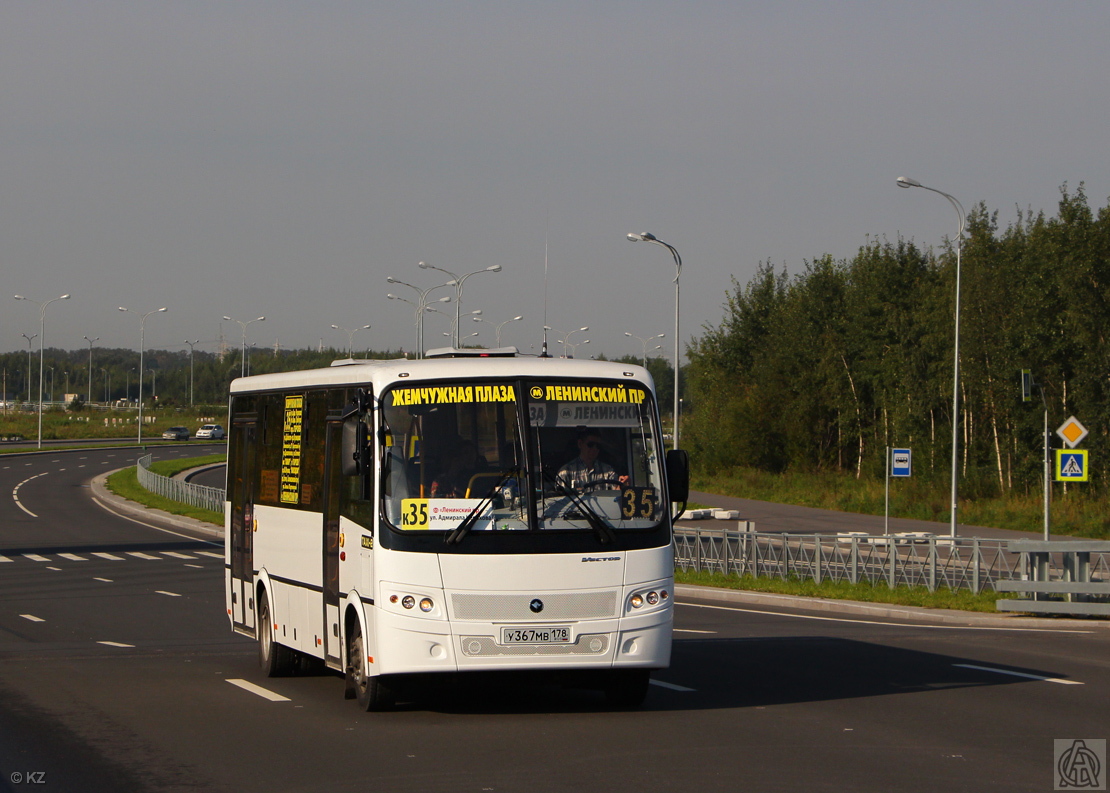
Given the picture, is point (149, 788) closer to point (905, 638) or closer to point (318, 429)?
point (318, 429)

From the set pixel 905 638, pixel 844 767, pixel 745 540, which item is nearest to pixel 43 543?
pixel 745 540

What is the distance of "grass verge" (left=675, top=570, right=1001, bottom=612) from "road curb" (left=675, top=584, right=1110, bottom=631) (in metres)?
0.34

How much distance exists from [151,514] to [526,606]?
1580 inches

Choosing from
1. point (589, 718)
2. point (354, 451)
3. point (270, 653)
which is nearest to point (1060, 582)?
point (589, 718)

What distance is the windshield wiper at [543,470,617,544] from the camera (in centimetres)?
974

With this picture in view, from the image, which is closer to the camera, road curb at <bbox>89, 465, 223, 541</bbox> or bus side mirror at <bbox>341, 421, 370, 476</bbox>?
bus side mirror at <bbox>341, 421, 370, 476</bbox>

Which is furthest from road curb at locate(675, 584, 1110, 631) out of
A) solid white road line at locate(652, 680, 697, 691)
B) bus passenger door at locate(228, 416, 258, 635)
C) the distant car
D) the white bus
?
the distant car

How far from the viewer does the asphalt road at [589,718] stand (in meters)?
7.76

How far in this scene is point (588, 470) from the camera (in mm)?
9977

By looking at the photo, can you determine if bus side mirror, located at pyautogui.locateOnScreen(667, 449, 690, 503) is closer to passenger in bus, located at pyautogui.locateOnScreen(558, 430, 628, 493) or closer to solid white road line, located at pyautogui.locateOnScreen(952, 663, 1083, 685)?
passenger in bus, located at pyautogui.locateOnScreen(558, 430, 628, 493)

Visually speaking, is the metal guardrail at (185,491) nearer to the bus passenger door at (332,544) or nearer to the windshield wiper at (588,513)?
the bus passenger door at (332,544)
